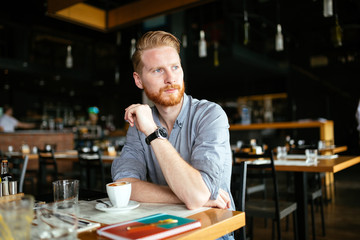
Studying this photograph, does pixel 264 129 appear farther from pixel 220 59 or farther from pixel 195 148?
pixel 195 148

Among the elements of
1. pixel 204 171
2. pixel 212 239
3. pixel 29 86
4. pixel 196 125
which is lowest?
pixel 212 239

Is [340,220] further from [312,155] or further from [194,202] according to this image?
[194,202]

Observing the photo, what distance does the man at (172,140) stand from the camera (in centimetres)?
116

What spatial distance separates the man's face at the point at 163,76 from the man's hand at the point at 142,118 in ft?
0.41

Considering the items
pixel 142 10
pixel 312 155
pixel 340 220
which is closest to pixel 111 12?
pixel 142 10

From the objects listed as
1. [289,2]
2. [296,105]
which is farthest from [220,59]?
[296,105]

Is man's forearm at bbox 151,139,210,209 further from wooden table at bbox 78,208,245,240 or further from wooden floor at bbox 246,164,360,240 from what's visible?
wooden floor at bbox 246,164,360,240

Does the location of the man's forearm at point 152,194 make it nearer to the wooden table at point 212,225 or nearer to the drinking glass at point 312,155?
the wooden table at point 212,225

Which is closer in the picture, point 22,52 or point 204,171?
point 204,171

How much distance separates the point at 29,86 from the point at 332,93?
10905 millimetres

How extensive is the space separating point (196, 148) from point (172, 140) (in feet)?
0.72

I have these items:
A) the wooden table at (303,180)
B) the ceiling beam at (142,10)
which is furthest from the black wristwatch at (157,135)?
the ceiling beam at (142,10)

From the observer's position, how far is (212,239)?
2.87 ft

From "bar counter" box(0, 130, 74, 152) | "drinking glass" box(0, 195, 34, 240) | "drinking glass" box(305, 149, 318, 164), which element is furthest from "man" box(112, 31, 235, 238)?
"bar counter" box(0, 130, 74, 152)
